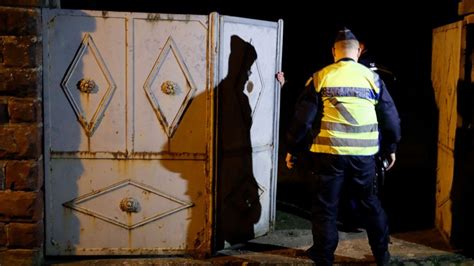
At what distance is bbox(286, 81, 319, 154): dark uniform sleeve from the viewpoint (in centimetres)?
466

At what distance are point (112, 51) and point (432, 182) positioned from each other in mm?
4864

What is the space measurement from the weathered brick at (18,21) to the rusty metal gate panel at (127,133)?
13cm

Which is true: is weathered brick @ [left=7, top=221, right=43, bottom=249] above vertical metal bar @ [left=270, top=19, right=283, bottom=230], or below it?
below

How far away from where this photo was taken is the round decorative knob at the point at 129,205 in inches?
198

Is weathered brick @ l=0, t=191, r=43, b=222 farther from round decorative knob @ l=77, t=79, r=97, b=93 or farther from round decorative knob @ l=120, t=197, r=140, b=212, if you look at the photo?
round decorative knob @ l=77, t=79, r=97, b=93

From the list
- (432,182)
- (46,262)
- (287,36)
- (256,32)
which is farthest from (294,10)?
(46,262)

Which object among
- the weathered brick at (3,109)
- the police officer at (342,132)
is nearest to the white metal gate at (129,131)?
the weathered brick at (3,109)

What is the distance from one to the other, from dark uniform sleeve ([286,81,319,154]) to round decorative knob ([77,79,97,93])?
162 centimetres

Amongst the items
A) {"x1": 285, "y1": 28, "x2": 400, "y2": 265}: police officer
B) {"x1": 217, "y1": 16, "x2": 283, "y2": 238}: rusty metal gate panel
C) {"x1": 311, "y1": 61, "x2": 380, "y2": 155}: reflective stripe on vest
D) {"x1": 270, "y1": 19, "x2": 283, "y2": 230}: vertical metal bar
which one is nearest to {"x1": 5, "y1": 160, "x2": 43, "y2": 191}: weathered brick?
{"x1": 217, "y1": 16, "x2": 283, "y2": 238}: rusty metal gate panel

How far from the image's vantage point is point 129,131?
496cm

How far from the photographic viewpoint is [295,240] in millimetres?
5648

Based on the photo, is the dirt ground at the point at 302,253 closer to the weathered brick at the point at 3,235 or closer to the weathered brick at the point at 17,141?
the weathered brick at the point at 3,235

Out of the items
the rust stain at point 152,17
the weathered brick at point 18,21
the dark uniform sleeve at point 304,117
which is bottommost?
the dark uniform sleeve at point 304,117

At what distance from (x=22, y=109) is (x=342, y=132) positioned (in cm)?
248
